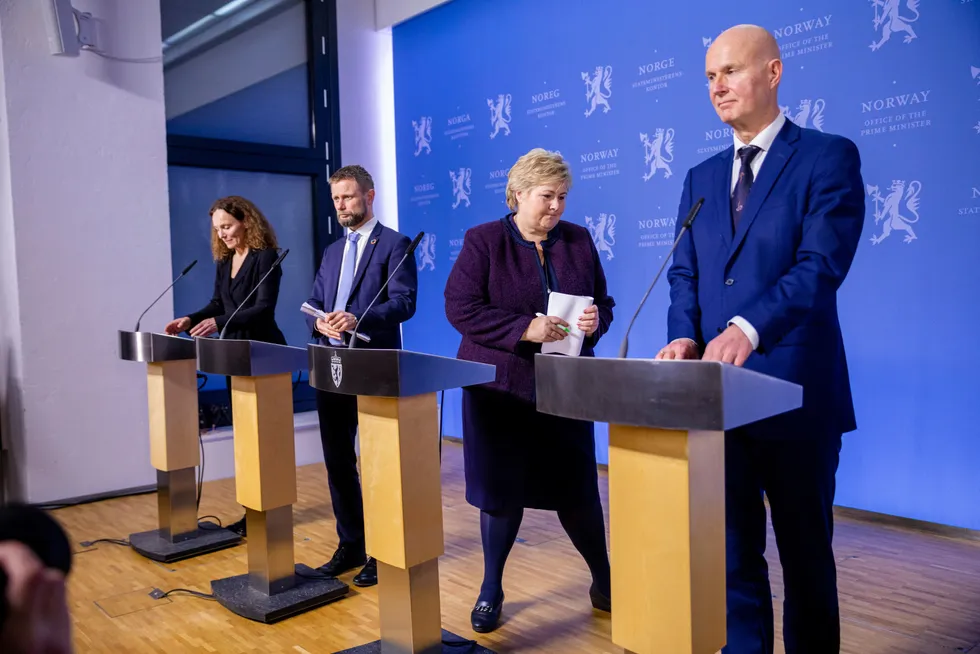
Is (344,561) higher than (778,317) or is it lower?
lower

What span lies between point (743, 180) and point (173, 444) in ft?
8.59

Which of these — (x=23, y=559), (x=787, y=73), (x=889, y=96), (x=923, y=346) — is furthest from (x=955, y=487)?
(x=23, y=559)

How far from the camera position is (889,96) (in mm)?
3422

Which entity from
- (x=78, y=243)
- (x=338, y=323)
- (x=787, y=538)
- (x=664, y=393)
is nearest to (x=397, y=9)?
(x=78, y=243)

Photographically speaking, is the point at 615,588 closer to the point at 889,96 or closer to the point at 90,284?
the point at 889,96

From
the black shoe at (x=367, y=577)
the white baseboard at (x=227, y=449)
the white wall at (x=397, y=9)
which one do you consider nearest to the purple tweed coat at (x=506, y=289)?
the black shoe at (x=367, y=577)

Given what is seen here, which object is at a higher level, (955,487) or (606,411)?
(606,411)

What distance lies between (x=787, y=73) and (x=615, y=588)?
3102mm

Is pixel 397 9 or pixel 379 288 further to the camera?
pixel 397 9

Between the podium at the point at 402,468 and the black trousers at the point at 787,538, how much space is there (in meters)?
0.70

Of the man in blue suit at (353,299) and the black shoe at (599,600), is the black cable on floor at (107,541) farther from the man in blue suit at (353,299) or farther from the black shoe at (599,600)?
the black shoe at (599,600)

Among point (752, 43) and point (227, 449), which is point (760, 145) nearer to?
point (752, 43)

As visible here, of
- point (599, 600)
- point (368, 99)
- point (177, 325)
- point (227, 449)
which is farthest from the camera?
point (368, 99)

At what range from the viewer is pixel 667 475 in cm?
131
